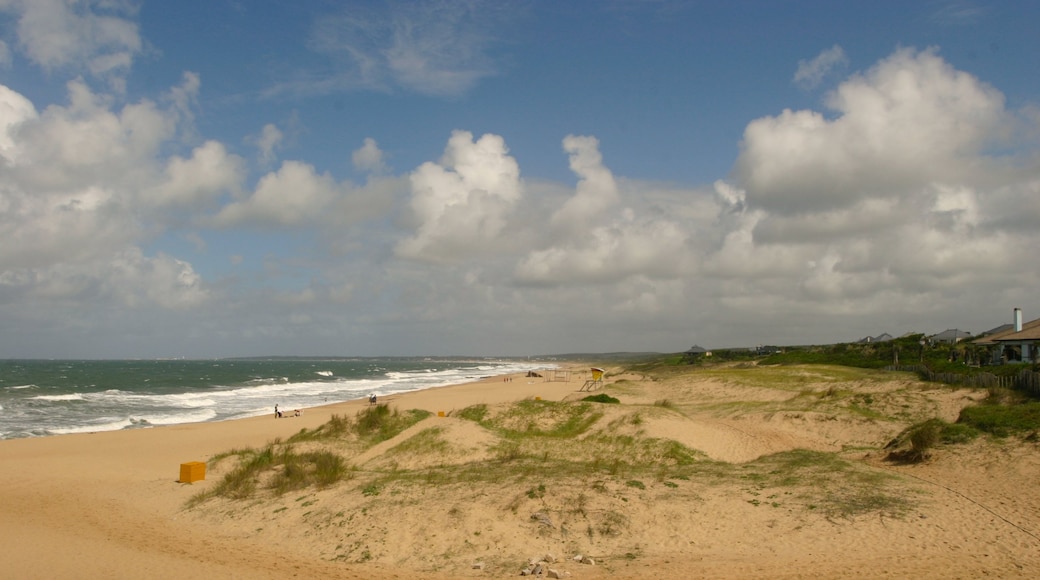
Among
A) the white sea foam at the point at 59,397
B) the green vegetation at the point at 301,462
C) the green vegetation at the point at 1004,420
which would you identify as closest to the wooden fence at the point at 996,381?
the green vegetation at the point at 1004,420

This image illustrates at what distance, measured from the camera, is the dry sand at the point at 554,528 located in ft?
37.0

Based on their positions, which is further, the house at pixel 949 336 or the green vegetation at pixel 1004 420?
the house at pixel 949 336

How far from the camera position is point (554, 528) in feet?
41.5

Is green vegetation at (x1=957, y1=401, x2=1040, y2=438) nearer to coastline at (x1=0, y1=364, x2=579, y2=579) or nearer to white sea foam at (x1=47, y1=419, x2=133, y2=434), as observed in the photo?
coastline at (x1=0, y1=364, x2=579, y2=579)

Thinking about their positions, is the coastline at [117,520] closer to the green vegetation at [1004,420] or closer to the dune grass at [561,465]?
the dune grass at [561,465]

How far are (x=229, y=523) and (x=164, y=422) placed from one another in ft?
98.3

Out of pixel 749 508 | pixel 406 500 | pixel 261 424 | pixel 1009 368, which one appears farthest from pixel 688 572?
pixel 1009 368

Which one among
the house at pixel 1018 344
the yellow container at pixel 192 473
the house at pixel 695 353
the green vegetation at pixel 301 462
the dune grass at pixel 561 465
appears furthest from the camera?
the house at pixel 695 353

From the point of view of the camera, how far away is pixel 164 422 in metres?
40.5

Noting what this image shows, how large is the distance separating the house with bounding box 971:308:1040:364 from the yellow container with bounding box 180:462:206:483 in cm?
4590

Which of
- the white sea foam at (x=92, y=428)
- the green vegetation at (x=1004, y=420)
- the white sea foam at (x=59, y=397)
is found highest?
the green vegetation at (x=1004, y=420)

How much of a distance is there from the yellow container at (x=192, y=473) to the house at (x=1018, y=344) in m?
45.9

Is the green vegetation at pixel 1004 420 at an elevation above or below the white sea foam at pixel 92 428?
above

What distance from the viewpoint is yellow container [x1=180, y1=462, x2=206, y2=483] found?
1880 cm
